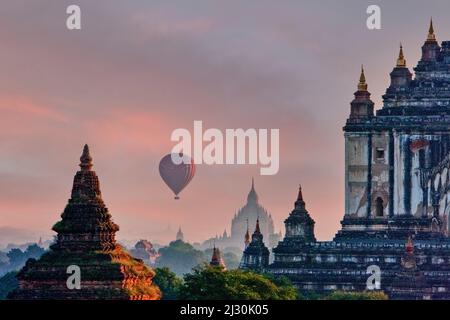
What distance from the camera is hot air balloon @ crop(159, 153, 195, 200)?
424ft

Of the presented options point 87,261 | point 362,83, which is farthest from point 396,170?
point 87,261

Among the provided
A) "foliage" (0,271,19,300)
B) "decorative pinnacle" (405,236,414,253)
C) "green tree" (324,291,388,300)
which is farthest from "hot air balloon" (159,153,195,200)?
"green tree" (324,291,388,300)

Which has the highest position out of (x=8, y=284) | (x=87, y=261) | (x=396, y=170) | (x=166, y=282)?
(x=396, y=170)

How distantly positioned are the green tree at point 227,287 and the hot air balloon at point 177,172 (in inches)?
1665

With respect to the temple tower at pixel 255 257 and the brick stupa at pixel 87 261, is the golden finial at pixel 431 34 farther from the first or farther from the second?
the brick stupa at pixel 87 261

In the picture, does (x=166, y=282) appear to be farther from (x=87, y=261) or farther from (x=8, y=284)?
(x=87, y=261)

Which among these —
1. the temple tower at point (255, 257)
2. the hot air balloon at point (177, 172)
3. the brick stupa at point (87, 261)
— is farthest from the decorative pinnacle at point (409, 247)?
the hot air balloon at point (177, 172)

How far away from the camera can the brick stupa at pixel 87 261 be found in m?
74.0

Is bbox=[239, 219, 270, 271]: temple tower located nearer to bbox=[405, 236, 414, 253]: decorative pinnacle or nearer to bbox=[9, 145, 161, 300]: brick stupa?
bbox=[405, 236, 414, 253]: decorative pinnacle

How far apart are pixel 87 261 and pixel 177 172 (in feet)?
184

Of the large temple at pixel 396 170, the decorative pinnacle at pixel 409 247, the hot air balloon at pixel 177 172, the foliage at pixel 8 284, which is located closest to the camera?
the decorative pinnacle at pixel 409 247

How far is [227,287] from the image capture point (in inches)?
3201
